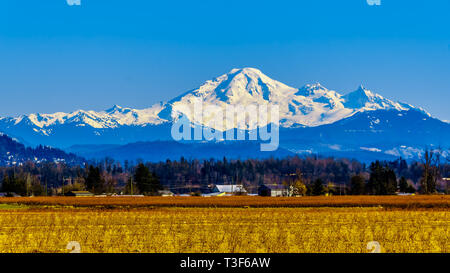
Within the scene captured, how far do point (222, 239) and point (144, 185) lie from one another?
150534mm

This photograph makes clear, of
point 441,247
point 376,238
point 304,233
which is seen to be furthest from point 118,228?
point 441,247

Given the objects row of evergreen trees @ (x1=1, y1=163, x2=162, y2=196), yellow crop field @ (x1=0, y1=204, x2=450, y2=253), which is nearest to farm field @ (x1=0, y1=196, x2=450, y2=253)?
yellow crop field @ (x1=0, y1=204, x2=450, y2=253)

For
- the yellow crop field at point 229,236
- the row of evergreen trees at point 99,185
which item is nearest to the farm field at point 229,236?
the yellow crop field at point 229,236

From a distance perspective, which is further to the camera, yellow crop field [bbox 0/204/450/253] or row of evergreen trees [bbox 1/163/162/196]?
row of evergreen trees [bbox 1/163/162/196]

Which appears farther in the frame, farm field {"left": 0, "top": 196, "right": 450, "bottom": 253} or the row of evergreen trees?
the row of evergreen trees

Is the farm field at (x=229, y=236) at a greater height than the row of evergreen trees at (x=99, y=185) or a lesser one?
lesser

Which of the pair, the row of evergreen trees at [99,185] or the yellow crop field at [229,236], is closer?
the yellow crop field at [229,236]

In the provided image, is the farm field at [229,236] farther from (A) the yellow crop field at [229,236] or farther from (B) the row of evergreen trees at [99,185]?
(B) the row of evergreen trees at [99,185]

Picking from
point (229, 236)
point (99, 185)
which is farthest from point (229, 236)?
point (99, 185)

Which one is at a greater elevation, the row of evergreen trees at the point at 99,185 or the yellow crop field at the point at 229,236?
the row of evergreen trees at the point at 99,185

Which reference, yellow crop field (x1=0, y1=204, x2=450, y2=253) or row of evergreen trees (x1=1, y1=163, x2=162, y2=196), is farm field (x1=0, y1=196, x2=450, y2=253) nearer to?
yellow crop field (x1=0, y1=204, x2=450, y2=253)

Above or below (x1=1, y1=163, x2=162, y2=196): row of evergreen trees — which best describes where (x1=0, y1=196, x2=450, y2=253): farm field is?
below

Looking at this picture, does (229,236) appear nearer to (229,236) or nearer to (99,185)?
(229,236)
